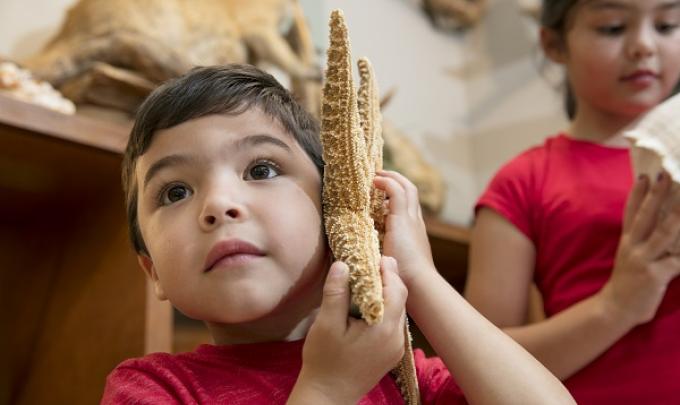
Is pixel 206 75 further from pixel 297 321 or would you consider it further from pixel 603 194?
pixel 603 194

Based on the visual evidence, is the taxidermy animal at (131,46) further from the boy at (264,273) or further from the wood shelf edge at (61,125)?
the boy at (264,273)

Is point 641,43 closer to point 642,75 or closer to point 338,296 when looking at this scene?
point 642,75

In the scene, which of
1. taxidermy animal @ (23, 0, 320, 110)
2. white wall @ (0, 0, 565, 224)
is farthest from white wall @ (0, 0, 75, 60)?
white wall @ (0, 0, 565, 224)

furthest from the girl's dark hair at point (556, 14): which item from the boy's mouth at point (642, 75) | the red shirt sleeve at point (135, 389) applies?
the red shirt sleeve at point (135, 389)

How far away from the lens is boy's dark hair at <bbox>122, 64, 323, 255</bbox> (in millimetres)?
520

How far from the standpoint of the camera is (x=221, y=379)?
515 mm

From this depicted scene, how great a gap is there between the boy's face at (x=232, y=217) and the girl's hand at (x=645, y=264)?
31 cm

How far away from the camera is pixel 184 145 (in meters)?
0.50

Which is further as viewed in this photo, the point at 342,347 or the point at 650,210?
the point at 650,210

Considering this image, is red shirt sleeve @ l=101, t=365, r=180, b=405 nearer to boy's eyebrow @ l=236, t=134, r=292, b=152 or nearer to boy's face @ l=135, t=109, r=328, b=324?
boy's face @ l=135, t=109, r=328, b=324

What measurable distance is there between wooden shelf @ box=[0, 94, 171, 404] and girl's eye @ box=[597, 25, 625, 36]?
1.79 feet

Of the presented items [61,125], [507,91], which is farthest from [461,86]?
[61,125]

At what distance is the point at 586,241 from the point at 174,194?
0.42 metres

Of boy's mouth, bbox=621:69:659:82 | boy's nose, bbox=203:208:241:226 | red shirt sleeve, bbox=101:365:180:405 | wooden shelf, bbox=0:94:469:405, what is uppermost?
boy's mouth, bbox=621:69:659:82
